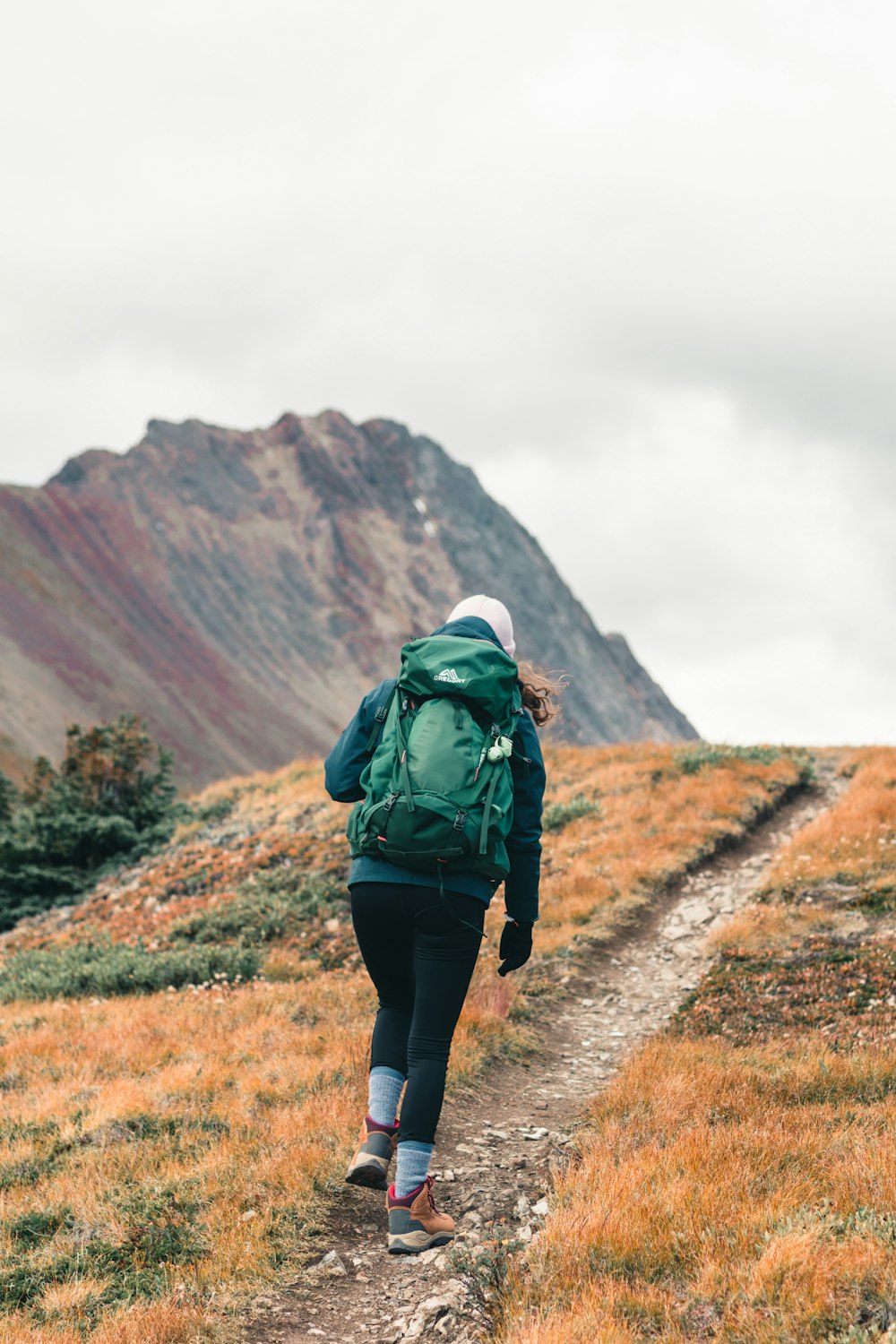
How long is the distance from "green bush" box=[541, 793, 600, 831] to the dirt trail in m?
3.76

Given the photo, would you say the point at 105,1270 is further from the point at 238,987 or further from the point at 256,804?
the point at 256,804

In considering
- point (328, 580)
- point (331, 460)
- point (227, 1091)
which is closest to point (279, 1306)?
point (227, 1091)

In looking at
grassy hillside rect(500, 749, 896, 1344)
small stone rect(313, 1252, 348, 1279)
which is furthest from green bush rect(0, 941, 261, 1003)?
small stone rect(313, 1252, 348, 1279)

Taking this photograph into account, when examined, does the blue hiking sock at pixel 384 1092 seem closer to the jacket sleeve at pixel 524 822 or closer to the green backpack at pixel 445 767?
the jacket sleeve at pixel 524 822

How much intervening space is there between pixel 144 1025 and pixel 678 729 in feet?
541

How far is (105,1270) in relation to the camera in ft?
15.1

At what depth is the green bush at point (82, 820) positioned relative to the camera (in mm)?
20328

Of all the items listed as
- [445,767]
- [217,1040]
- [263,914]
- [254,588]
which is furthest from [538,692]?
[254,588]

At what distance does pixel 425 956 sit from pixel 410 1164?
0.99 m

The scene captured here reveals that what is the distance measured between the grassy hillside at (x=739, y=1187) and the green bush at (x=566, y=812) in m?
6.86

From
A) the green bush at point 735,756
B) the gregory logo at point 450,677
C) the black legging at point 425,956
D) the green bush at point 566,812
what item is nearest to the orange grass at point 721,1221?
the black legging at point 425,956

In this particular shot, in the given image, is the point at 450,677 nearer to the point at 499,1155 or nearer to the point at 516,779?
the point at 516,779

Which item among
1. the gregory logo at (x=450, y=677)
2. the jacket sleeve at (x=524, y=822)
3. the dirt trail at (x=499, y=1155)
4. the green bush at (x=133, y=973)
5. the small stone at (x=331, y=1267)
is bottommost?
the green bush at (x=133, y=973)

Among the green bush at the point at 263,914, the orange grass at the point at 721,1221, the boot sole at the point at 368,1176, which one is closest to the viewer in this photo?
the orange grass at the point at 721,1221
